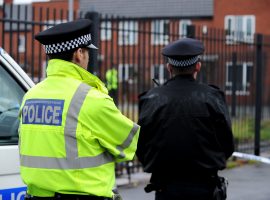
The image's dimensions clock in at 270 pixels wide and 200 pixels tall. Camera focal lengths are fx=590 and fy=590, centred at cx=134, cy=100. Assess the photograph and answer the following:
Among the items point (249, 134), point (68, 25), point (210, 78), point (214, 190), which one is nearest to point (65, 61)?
point (68, 25)

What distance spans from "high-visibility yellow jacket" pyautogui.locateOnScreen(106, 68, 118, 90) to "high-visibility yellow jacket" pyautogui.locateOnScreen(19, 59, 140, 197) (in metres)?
5.97

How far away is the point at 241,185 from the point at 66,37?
6.34 metres

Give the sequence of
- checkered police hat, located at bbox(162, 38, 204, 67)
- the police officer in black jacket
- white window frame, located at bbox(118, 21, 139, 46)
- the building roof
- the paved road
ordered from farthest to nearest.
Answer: the building roof < white window frame, located at bbox(118, 21, 139, 46) < the paved road < checkered police hat, located at bbox(162, 38, 204, 67) < the police officer in black jacket

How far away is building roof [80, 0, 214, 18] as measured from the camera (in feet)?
115

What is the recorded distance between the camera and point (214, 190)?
3555mm

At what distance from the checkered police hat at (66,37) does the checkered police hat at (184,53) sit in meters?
0.77

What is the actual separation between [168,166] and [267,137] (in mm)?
10401

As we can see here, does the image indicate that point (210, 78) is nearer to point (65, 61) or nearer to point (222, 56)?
point (222, 56)

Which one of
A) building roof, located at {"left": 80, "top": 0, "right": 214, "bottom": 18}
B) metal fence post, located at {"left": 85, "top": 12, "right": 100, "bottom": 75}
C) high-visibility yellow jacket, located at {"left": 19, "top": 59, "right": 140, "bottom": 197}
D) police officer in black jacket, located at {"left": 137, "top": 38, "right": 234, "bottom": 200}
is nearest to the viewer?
high-visibility yellow jacket, located at {"left": 19, "top": 59, "right": 140, "bottom": 197}

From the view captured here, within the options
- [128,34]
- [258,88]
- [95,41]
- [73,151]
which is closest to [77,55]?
[73,151]

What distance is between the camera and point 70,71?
3029mm

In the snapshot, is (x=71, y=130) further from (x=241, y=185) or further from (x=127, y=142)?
(x=241, y=185)

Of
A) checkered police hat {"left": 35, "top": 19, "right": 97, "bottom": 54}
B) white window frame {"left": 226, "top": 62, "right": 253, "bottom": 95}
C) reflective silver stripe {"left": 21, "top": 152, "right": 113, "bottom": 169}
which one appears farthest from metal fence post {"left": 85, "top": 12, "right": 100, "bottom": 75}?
reflective silver stripe {"left": 21, "top": 152, "right": 113, "bottom": 169}

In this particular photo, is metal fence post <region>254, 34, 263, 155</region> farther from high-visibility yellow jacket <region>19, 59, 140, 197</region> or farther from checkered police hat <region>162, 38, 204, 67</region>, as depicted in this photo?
high-visibility yellow jacket <region>19, 59, 140, 197</region>
